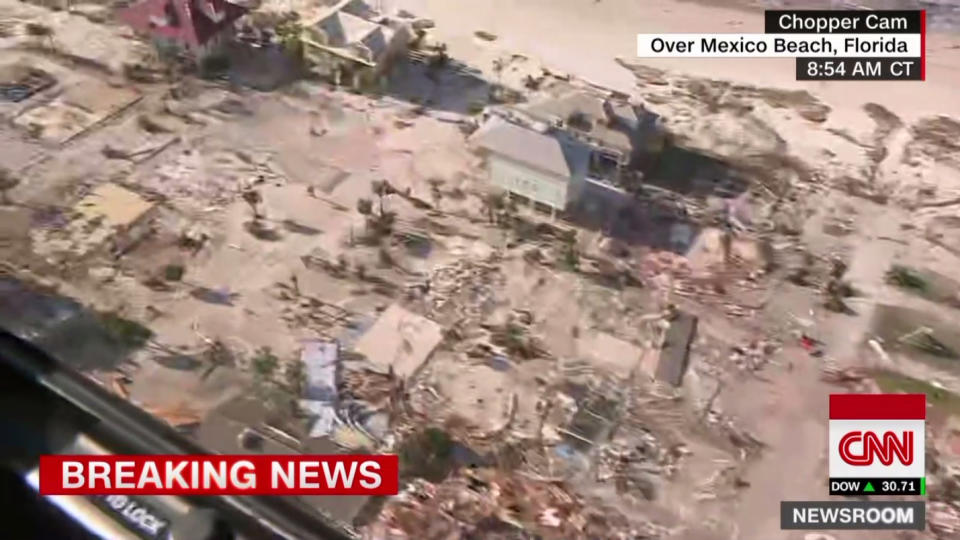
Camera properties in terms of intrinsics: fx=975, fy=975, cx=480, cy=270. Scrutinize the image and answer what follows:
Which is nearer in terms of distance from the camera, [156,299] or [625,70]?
[156,299]

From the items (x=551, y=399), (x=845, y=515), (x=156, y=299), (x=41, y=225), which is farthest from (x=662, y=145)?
(x=41, y=225)

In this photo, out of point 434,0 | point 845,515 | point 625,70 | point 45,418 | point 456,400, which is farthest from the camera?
point 434,0

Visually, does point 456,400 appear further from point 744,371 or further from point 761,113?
point 761,113

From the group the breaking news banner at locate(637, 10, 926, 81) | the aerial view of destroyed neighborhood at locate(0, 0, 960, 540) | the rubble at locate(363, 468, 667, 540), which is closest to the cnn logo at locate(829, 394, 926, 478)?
the aerial view of destroyed neighborhood at locate(0, 0, 960, 540)

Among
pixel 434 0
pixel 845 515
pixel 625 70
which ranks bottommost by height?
pixel 845 515

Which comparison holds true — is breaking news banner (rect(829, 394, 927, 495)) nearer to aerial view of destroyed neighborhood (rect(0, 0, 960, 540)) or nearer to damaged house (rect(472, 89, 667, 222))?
aerial view of destroyed neighborhood (rect(0, 0, 960, 540))

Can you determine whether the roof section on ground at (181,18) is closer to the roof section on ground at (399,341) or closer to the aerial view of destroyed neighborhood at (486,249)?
the aerial view of destroyed neighborhood at (486,249)
